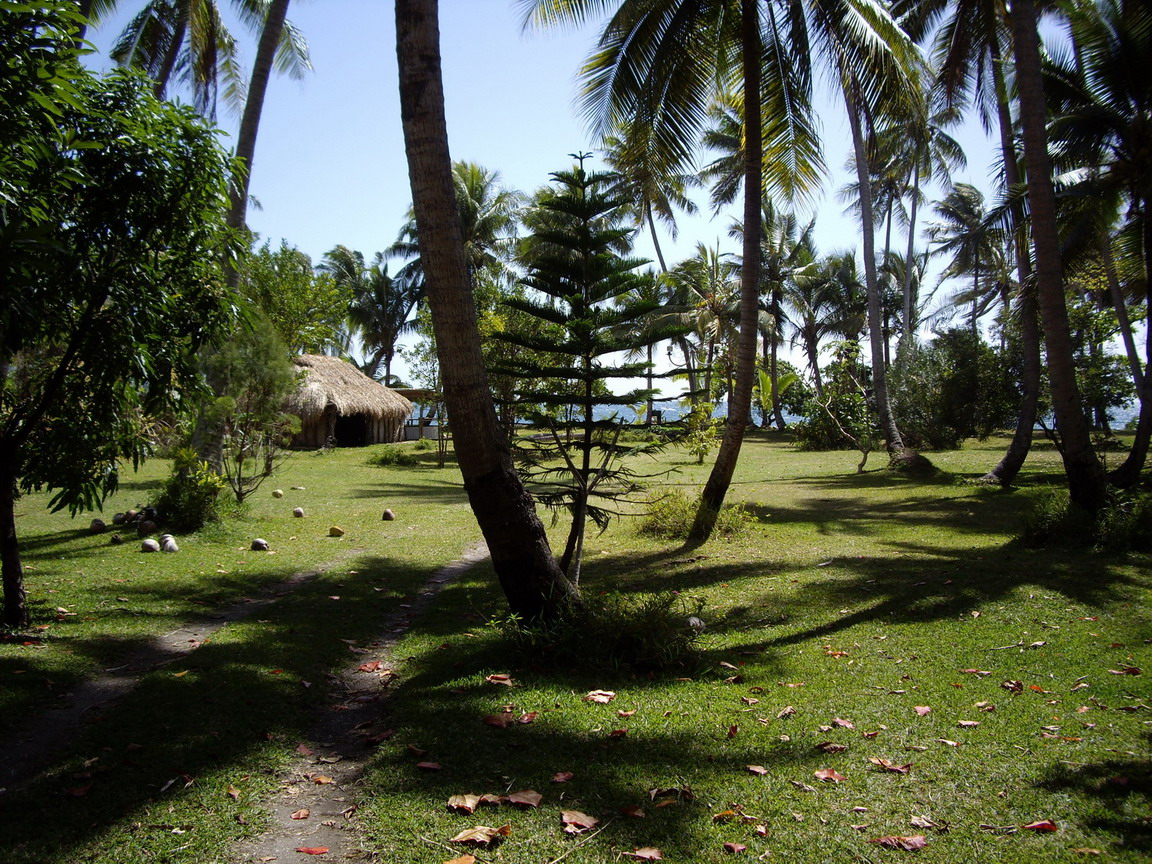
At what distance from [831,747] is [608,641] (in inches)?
68.3

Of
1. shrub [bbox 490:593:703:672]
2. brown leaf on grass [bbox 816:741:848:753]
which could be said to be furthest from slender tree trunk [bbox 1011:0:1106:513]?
brown leaf on grass [bbox 816:741:848:753]

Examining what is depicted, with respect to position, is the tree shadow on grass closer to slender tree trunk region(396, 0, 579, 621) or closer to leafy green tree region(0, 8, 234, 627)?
leafy green tree region(0, 8, 234, 627)

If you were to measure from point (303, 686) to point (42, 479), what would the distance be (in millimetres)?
2516

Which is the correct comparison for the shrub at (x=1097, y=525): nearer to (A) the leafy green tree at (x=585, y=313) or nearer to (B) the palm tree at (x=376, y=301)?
(A) the leafy green tree at (x=585, y=313)

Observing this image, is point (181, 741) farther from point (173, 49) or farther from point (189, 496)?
point (173, 49)

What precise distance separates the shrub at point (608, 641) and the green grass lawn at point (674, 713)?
92 mm

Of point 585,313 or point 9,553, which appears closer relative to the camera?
point 9,553

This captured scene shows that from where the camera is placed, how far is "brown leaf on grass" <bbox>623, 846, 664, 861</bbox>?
9.00 feet

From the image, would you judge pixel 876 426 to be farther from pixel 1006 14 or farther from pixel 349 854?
pixel 349 854

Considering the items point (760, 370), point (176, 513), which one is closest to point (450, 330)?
point (176, 513)

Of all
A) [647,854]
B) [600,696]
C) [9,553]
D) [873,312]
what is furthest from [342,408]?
[647,854]

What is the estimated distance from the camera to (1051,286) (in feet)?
29.3

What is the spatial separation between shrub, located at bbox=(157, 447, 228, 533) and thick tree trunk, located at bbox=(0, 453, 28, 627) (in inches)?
190

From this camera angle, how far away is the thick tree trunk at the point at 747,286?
9.59m
